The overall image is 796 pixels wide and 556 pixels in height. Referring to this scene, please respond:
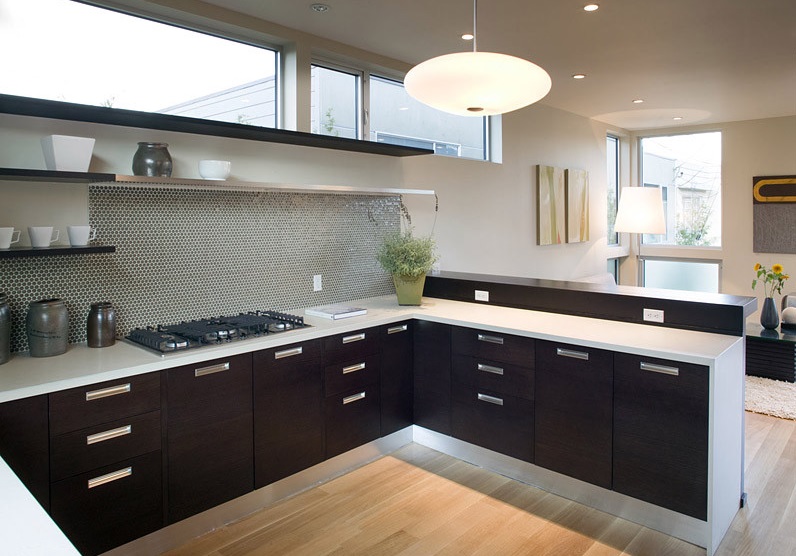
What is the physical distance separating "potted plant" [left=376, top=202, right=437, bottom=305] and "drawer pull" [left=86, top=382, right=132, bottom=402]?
5.96 feet

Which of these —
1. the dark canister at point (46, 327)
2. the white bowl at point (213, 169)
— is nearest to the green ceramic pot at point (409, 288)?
the white bowl at point (213, 169)

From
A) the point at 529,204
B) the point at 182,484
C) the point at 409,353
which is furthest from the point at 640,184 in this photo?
the point at 182,484

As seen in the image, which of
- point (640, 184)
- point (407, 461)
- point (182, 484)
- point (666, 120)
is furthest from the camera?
point (640, 184)

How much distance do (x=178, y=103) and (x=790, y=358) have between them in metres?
4.82

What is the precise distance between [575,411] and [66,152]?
256cm

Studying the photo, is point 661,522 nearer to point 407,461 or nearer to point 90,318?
point 407,461

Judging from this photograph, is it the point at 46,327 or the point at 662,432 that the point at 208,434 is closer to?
the point at 46,327

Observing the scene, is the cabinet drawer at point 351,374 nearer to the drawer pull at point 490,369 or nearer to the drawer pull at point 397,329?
the drawer pull at point 397,329

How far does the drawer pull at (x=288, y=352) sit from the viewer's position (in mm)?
2781

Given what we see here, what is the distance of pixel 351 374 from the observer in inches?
124

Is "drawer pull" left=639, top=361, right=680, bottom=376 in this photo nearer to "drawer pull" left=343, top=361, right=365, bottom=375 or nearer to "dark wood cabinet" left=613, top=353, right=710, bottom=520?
"dark wood cabinet" left=613, top=353, right=710, bottom=520

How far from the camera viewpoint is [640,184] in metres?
7.87

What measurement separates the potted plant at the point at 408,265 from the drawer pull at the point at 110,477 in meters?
1.89

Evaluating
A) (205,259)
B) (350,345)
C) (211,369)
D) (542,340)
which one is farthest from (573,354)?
(205,259)
